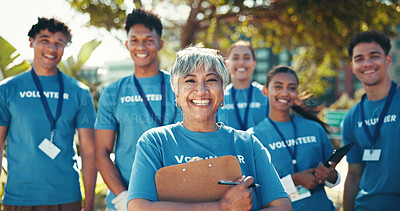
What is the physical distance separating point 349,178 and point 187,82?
249 centimetres

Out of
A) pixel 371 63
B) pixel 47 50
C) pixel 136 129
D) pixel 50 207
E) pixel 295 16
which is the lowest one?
pixel 50 207

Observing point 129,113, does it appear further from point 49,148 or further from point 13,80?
point 13,80

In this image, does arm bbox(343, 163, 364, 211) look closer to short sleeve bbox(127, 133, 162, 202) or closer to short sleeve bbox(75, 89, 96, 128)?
short sleeve bbox(127, 133, 162, 202)

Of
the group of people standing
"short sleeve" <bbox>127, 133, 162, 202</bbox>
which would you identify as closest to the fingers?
"short sleeve" <bbox>127, 133, 162, 202</bbox>

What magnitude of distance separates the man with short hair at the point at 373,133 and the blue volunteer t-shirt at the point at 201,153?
1807mm

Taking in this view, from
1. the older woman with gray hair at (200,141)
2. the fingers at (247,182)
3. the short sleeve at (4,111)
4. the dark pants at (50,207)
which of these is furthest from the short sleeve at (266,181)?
the short sleeve at (4,111)

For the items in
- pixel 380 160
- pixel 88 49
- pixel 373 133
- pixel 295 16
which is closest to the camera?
pixel 380 160

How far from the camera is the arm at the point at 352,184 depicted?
3.53 m

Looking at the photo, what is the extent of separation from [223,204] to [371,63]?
2.57 m

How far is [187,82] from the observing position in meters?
1.93

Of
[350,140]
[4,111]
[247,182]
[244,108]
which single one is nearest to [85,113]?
[4,111]

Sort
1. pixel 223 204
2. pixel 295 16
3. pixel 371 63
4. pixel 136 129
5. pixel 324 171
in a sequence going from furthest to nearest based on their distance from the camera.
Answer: pixel 295 16 → pixel 371 63 → pixel 136 129 → pixel 324 171 → pixel 223 204

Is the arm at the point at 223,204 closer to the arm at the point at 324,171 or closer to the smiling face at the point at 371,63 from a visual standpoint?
the arm at the point at 324,171

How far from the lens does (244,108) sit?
3945 mm
